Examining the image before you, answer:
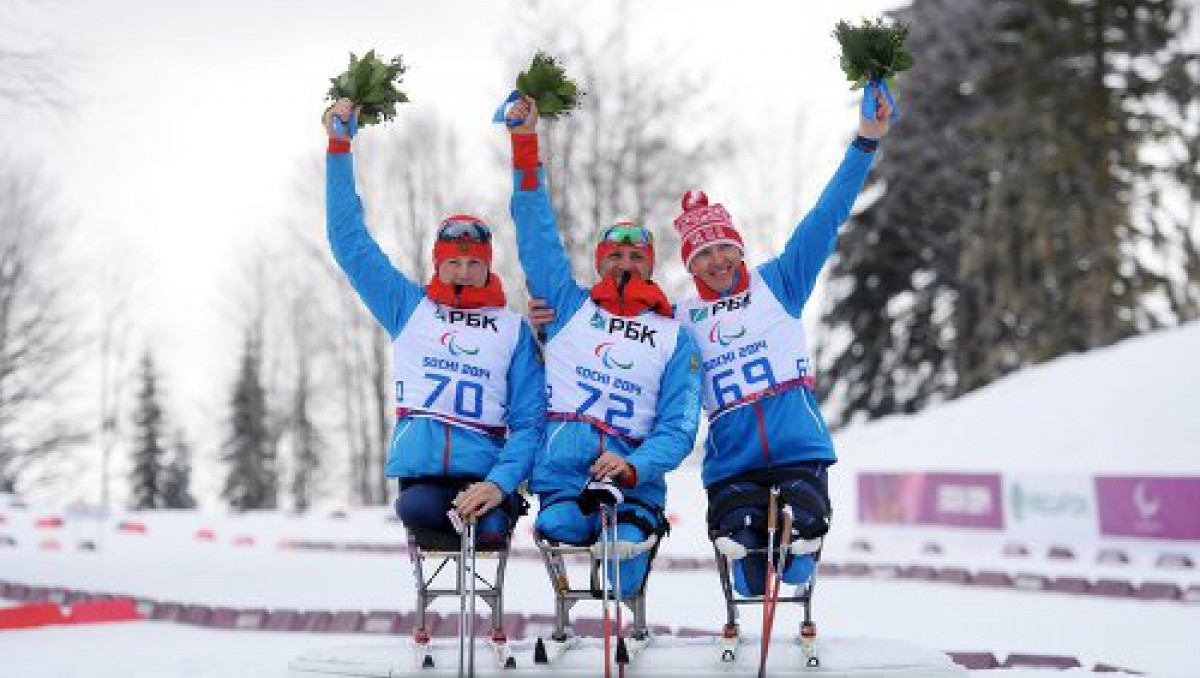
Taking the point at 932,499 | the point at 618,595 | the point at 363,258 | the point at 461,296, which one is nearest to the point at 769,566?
the point at 618,595

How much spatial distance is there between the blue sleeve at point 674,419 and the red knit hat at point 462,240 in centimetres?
106

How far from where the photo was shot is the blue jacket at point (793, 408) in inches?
207

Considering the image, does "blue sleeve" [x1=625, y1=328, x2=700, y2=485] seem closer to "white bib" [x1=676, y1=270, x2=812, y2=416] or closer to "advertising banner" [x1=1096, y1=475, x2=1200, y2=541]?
"white bib" [x1=676, y1=270, x2=812, y2=416]

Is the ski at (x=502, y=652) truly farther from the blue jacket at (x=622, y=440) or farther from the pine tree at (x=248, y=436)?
the pine tree at (x=248, y=436)

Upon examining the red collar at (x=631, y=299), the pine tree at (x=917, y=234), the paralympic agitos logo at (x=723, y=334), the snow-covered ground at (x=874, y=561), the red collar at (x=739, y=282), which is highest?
the pine tree at (x=917, y=234)

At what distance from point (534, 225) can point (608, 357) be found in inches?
31.4

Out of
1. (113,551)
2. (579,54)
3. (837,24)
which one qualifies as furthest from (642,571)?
(579,54)

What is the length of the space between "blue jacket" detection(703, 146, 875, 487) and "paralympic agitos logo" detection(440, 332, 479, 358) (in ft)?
4.06

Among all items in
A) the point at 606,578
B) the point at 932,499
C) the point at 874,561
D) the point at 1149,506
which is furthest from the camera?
the point at 932,499

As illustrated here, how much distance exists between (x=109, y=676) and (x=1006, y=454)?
17096 millimetres

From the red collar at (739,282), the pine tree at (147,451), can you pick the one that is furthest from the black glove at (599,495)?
the pine tree at (147,451)

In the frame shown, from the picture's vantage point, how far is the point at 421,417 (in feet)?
17.2

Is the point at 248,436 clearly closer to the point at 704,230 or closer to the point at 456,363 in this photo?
the point at 456,363

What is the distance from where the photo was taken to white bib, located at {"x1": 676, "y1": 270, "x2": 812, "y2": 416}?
17.4 feet
